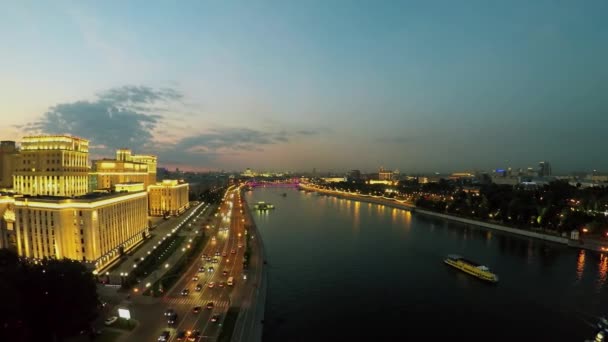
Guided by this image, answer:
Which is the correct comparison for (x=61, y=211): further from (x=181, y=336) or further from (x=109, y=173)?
(x=109, y=173)

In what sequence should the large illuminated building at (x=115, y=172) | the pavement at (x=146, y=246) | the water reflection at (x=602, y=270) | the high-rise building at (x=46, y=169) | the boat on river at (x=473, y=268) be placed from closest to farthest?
the pavement at (x=146, y=246) → the water reflection at (x=602, y=270) → the boat on river at (x=473, y=268) → the high-rise building at (x=46, y=169) → the large illuminated building at (x=115, y=172)

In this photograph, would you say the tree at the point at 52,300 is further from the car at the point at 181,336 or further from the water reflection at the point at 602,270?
the water reflection at the point at 602,270

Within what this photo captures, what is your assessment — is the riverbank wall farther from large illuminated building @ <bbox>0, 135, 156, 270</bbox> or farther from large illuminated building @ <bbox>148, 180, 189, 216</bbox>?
large illuminated building @ <bbox>0, 135, 156, 270</bbox>

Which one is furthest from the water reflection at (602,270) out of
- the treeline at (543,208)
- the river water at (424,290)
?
the treeline at (543,208)

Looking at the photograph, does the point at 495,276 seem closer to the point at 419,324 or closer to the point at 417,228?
the point at 419,324

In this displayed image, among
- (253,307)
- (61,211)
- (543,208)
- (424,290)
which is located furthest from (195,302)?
(543,208)

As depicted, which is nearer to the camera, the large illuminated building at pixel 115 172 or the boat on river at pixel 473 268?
the boat on river at pixel 473 268
